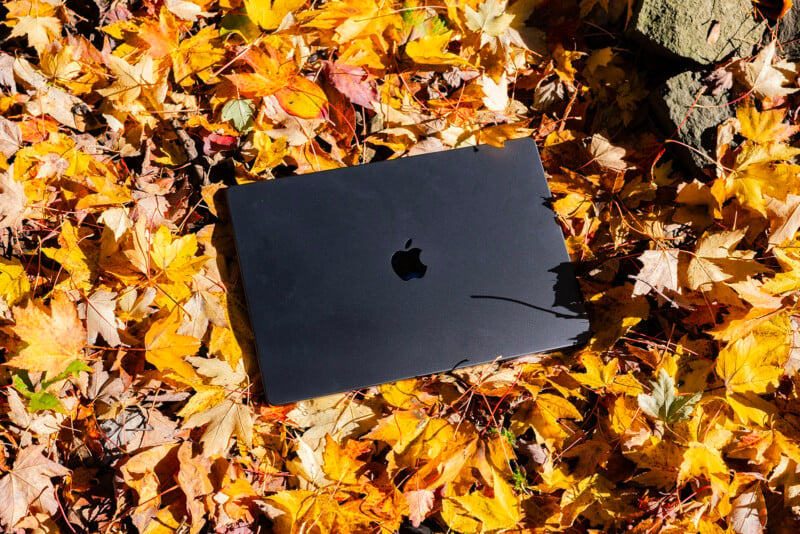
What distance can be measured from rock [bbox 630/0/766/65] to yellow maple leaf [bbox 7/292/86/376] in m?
1.38

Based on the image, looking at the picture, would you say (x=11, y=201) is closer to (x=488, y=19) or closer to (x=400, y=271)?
(x=400, y=271)

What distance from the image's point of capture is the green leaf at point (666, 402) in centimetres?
116

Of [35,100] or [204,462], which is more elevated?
[35,100]

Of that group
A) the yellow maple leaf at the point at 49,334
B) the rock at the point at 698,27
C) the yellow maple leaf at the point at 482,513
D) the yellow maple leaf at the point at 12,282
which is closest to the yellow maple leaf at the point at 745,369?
the yellow maple leaf at the point at 482,513

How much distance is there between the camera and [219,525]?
3.90 ft

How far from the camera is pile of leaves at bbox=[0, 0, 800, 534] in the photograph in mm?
1193

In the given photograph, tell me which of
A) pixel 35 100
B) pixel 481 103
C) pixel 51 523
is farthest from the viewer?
pixel 481 103

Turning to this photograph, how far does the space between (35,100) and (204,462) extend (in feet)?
2.84

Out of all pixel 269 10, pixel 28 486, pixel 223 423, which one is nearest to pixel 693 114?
pixel 269 10

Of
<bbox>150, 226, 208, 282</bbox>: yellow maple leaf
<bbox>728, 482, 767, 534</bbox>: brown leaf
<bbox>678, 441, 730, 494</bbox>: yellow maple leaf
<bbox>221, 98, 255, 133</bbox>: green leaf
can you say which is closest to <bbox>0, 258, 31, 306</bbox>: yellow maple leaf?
<bbox>150, 226, 208, 282</bbox>: yellow maple leaf

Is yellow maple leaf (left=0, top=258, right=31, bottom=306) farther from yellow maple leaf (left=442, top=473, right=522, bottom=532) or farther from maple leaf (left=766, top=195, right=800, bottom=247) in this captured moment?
maple leaf (left=766, top=195, right=800, bottom=247)

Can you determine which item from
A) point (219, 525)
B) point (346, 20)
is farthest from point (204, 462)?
point (346, 20)

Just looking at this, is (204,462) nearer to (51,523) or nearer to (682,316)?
(51,523)

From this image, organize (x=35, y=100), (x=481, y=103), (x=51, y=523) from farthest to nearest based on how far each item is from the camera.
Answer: (x=481, y=103), (x=35, y=100), (x=51, y=523)
